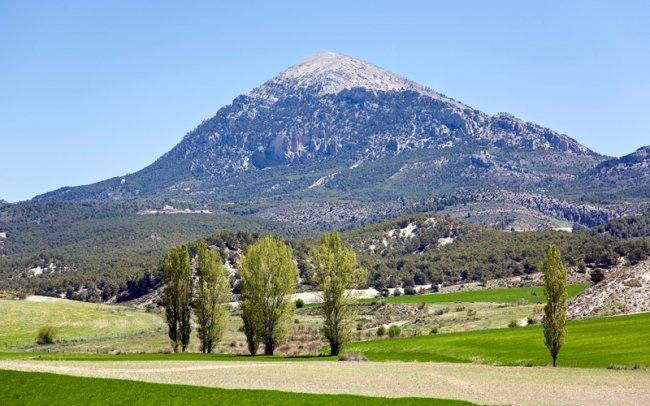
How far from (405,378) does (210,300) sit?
4117cm

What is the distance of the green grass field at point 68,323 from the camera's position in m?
125

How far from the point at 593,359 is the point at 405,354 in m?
19.7

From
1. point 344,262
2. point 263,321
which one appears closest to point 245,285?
point 263,321

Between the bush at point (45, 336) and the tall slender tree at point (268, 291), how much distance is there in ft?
141

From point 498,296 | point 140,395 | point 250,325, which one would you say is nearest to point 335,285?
point 250,325

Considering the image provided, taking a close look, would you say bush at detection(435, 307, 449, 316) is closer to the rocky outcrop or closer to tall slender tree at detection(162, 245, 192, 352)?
the rocky outcrop

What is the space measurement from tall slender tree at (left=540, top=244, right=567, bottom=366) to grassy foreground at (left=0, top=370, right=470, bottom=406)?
22296 mm

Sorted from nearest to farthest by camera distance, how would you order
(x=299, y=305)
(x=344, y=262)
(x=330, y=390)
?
(x=330, y=390) < (x=344, y=262) < (x=299, y=305)

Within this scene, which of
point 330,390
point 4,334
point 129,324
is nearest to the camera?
point 330,390

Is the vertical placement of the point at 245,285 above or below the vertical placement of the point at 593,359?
above

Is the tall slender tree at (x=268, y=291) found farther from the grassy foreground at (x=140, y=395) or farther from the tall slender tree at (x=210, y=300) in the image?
the grassy foreground at (x=140, y=395)

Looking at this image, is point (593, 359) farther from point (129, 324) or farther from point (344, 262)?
point (129, 324)

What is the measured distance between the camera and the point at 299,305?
18738 cm

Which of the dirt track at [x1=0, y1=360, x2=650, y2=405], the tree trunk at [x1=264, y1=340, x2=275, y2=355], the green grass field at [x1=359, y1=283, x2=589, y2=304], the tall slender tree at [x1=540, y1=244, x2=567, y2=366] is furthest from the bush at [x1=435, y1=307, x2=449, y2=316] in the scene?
the dirt track at [x1=0, y1=360, x2=650, y2=405]
